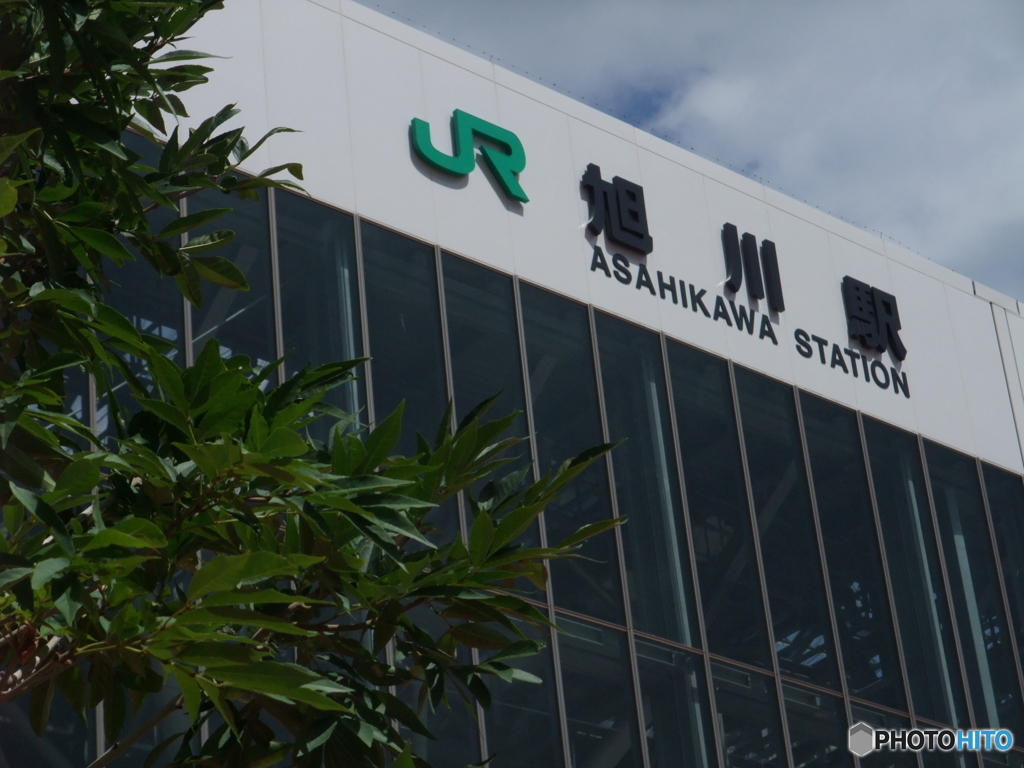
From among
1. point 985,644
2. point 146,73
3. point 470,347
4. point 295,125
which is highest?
point 295,125

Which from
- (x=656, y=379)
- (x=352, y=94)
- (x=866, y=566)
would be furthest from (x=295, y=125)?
(x=866, y=566)

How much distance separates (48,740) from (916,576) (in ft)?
35.8

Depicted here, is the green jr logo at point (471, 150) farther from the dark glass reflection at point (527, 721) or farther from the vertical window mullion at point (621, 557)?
the dark glass reflection at point (527, 721)

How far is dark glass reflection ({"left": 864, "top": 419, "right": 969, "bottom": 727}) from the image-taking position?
17.1 m

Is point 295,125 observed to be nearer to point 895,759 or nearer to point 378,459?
point 895,759

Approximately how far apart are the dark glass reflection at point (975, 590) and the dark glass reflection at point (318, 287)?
335 inches

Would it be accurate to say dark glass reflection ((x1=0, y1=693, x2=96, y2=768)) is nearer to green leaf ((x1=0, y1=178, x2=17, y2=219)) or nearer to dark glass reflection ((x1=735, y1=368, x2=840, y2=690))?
green leaf ((x1=0, y1=178, x2=17, y2=219))

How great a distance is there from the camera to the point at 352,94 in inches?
556

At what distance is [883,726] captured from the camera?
16.4 metres

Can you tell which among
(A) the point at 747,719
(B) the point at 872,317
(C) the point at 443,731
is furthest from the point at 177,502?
(B) the point at 872,317

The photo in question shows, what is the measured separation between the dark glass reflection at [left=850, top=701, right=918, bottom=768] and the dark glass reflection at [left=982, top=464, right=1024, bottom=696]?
2.67m

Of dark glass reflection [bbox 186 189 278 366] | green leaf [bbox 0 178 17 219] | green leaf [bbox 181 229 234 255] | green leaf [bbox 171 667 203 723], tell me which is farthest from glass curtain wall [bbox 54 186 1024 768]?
green leaf [bbox 0 178 17 219]

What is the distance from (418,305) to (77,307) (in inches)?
402

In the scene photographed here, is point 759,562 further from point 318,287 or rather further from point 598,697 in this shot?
point 318,287
